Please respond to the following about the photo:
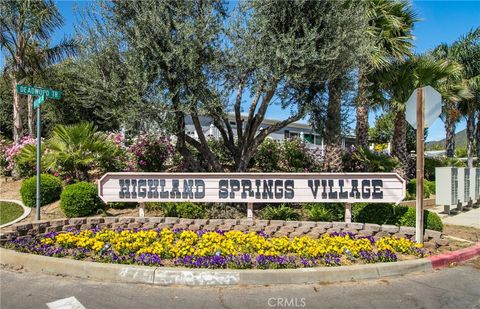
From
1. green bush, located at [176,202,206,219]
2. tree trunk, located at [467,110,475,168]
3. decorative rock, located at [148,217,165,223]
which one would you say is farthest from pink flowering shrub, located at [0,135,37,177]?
tree trunk, located at [467,110,475,168]

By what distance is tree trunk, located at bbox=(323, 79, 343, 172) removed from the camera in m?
10.2

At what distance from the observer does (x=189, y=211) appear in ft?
28.2

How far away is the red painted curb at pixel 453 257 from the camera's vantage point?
6328mm

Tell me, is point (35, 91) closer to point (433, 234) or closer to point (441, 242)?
point (433, 234)

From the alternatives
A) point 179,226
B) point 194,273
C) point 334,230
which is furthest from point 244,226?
point 194,273

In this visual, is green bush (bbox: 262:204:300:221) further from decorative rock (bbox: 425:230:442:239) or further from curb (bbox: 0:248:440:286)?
curb (bbox: 0:248:440:286)

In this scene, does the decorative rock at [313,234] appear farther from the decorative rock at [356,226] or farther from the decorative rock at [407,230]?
the decorative rock at [407,230]

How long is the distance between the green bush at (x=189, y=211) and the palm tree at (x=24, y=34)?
7.99 metres

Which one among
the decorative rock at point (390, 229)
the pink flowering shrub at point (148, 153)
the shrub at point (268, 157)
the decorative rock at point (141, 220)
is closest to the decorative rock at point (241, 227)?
the decorative rock at point (141, 220)

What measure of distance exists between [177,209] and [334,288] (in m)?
4.25

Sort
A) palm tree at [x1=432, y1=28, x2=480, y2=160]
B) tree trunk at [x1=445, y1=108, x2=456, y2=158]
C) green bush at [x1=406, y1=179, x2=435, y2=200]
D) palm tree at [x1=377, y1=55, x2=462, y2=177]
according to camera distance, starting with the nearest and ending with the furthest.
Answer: green bush at [x1=406, y1=179, x2=435, y2=200] → palm tree at [x1=377, y1=55, x2=462, y2=177] → palm tree at [x1=432, y1=28, x2=480, y2=160] → tree trunk at [x1=445, y1=108, x2=456, y2=158]

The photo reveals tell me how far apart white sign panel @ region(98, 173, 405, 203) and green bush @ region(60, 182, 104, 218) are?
601mm

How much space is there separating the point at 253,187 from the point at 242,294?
3.77m

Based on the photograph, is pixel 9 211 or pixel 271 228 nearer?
pixel 271 228
